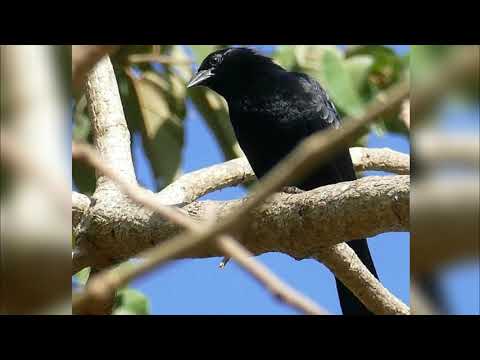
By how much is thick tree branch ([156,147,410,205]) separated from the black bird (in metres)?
0.20

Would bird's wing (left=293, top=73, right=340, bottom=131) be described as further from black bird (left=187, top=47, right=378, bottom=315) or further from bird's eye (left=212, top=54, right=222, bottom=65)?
bird's eye (left=212, top=54, right=222, bottom=65)

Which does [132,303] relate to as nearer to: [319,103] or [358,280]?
[358,280]

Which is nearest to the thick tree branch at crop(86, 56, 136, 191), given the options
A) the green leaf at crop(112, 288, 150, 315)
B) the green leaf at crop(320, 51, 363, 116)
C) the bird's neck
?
the green leaf at crop(112, 288, 150, 315)

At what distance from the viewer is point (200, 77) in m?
4.07

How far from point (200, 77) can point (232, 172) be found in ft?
1.82

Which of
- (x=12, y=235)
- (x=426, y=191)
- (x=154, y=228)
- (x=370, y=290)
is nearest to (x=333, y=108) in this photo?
(x=370, y=290)

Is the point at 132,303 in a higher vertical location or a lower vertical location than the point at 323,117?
lower

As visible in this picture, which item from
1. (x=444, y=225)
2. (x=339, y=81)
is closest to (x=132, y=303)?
(x=339, y=81)

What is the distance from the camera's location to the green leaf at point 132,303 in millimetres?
2903

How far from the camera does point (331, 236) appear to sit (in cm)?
221

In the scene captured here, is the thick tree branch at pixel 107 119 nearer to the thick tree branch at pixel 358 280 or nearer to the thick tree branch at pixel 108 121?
the thick tree branch at pixel 108 121

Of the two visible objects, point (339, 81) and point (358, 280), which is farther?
point (339, 81)

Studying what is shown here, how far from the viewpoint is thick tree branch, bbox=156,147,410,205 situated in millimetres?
3637
